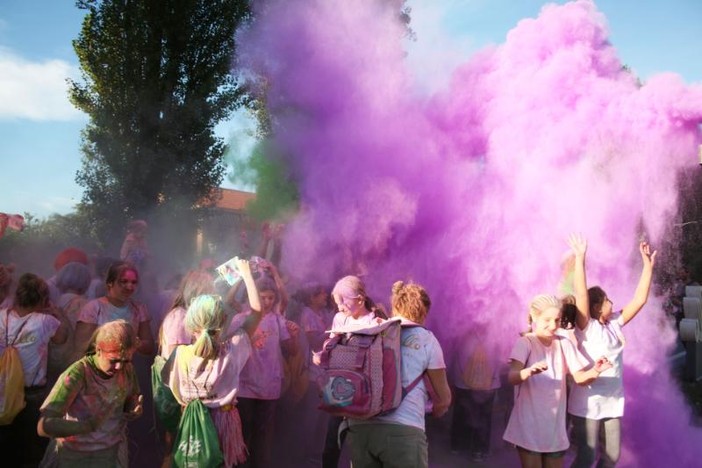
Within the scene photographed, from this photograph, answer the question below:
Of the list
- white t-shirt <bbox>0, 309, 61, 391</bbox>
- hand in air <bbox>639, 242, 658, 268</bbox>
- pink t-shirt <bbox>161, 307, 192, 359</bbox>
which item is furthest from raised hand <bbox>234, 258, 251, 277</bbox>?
hand in air <bbox>639, 242, 658, 268</bbox>

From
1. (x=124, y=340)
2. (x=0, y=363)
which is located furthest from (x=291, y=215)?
(x=124, y=340)

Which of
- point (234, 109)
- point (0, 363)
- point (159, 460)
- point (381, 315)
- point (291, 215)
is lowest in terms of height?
point (159, 460)

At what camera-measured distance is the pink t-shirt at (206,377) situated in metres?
3.44

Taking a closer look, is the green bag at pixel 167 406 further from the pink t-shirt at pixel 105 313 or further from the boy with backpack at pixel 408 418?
the boy with backpack at pixel 408 418

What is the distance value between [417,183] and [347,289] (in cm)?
216

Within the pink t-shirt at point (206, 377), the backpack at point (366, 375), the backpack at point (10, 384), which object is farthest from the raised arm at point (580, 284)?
the backpack at point (10, 384)

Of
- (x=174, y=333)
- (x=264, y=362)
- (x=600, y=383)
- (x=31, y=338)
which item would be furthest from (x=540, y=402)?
(x=31, y=338)

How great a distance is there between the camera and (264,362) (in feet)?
14.3

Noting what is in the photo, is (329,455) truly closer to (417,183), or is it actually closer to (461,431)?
(461,431)

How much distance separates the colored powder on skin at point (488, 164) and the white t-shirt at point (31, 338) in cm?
267

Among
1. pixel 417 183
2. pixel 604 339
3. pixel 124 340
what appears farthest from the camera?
pixel 417 183

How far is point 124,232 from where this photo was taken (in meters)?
11.5

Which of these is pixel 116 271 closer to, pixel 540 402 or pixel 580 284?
pixel 540 402

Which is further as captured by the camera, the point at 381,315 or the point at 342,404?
the point at 381,315
